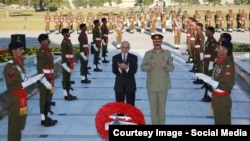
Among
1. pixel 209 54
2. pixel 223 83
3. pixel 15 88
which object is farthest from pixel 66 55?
pixel 223 83

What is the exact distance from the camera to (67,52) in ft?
33.0

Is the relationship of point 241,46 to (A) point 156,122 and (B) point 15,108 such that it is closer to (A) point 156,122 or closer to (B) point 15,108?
(A) point 156,122

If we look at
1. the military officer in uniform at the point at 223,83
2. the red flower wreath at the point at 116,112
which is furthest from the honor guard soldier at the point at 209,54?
the red flower wreath at the point at 116,112

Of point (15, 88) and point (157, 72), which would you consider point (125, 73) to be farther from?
point (15, 88)

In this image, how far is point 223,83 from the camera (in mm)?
6160

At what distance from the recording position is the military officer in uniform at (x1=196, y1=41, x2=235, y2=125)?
6152mm

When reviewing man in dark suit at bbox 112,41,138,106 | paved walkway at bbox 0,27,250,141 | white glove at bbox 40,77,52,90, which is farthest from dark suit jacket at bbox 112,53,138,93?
white glove at bbox 40,77,52,90

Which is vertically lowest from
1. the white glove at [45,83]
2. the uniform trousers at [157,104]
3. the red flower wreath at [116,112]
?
the uniform trousers at [157,104]

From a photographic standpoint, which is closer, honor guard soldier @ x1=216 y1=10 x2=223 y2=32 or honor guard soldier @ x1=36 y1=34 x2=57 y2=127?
honor guard soldier @ x1=36 y1=34 x2=57 y2=127

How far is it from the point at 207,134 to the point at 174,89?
8.53 metres

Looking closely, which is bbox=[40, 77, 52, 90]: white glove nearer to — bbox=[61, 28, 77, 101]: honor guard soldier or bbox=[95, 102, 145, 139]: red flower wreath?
bbox=[61, 28, 77, 101]: honor guard soldier

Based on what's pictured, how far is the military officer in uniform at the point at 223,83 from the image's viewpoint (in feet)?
20.2

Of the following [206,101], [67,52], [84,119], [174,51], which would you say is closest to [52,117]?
[84,119]

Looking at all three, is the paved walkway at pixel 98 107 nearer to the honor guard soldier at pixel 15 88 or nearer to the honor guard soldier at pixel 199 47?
the honor guard soldier at pixel 199 47
